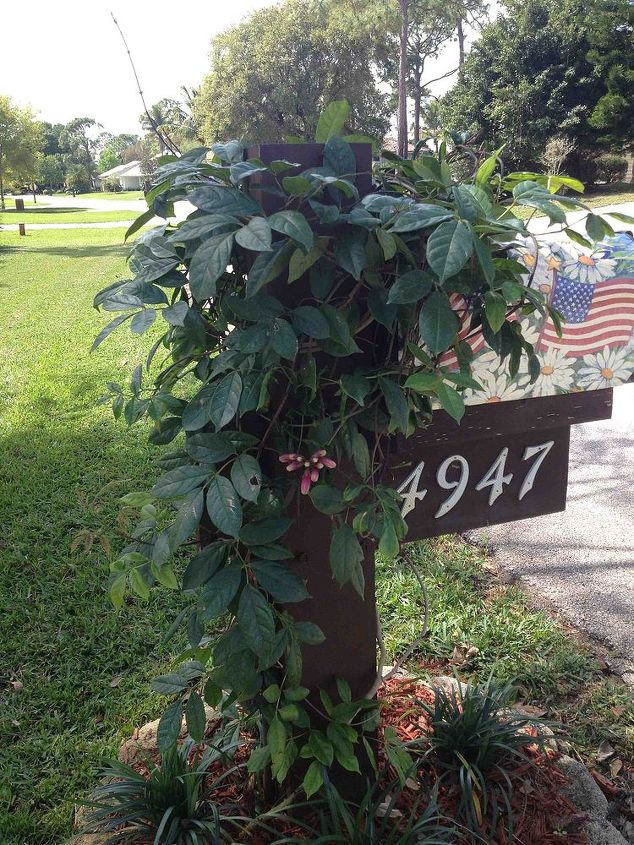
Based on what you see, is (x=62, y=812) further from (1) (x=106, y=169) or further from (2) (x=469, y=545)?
(1) (x=106, y=169)

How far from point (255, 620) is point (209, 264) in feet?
1.71

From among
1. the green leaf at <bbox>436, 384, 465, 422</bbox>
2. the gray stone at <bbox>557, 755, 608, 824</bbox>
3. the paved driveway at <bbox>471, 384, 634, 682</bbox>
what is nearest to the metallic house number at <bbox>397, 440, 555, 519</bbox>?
the green leaf at <bbox>436, 384, 465, 422</bbox>

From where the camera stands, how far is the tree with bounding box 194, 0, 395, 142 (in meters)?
26.0

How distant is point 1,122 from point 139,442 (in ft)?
76.3

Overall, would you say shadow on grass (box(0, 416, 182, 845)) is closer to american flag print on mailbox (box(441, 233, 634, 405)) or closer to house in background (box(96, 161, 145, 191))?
american flag print on mailbox (box(441, 233, 634, 405))

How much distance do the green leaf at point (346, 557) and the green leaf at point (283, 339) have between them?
33cm

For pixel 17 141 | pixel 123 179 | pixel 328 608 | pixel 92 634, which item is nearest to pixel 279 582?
pixel 328 608

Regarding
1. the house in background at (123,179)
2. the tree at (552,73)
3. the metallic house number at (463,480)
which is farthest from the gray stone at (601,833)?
the house in background at (123,179)

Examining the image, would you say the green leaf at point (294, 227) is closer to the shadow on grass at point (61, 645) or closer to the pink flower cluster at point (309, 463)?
the pink flower cluster at point (309, 463)

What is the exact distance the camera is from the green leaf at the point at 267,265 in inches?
36.8

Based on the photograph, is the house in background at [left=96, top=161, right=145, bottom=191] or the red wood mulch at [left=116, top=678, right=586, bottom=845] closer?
the red wood mulch at [left=116, top=678, right=586, bottom=845]

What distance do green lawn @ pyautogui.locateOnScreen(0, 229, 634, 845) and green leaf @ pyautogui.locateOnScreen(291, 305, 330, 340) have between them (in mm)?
568

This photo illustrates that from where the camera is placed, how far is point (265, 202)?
1.06 meters

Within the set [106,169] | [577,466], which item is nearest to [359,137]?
[577,466]
